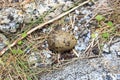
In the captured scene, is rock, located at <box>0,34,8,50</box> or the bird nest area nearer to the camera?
the bird nest area

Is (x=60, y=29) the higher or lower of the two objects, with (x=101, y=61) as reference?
higher

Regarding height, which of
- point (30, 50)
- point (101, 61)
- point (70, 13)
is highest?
point (70, 13)

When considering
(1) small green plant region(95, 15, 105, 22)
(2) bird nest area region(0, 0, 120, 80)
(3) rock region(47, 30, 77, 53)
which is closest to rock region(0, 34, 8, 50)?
(2) bird nest area region(0, 0, 120, 80)

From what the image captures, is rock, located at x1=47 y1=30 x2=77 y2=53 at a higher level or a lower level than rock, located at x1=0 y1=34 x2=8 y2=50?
lower

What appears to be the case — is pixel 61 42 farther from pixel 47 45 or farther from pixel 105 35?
pixel 105 35

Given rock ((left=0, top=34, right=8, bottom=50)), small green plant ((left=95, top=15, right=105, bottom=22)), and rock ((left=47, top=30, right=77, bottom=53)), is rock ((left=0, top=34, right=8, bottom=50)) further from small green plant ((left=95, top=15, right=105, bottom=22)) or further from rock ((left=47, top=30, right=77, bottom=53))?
small green plant ((left=95, top=15, right=105, bottom=22))

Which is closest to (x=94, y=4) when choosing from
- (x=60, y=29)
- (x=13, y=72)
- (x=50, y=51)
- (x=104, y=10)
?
(x=104, y=10)

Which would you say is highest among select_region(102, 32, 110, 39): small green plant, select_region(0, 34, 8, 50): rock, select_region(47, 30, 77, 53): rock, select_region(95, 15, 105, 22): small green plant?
select_region(0, 34, 8, 50): rock

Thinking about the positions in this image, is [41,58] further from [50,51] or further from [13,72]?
[13,72]
